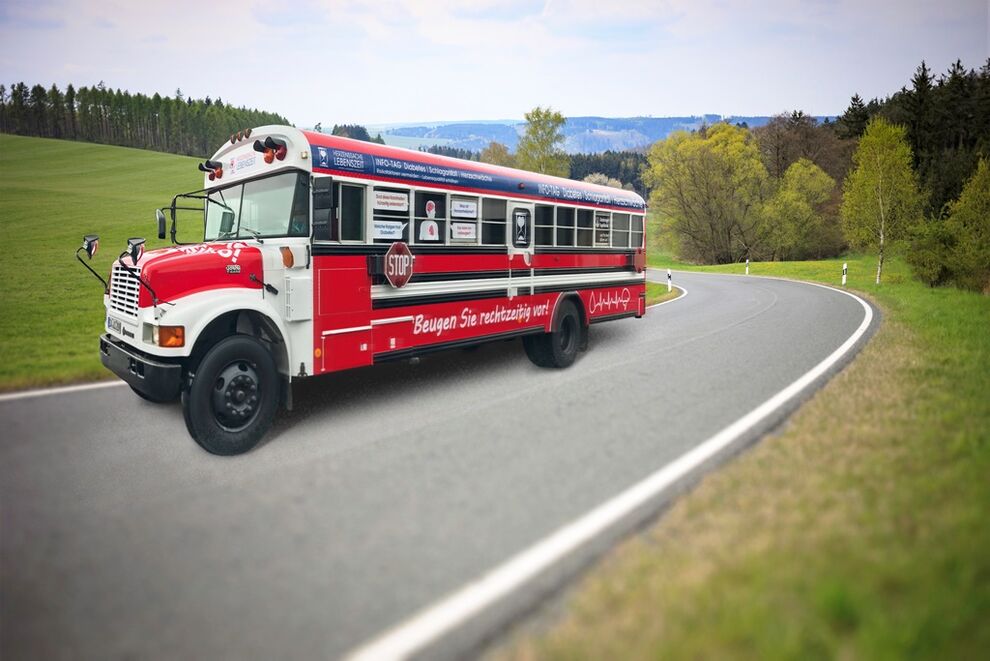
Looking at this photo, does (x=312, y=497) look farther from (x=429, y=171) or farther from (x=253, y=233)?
(x=429, y=171)

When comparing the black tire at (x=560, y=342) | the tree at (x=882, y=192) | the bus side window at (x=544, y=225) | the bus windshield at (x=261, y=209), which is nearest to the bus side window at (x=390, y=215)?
the bus windshield at (x=261, y=209)

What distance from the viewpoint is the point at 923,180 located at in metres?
46.1

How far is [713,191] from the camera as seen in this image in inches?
1868

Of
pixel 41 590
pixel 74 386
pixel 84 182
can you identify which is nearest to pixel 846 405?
pixel 41 590

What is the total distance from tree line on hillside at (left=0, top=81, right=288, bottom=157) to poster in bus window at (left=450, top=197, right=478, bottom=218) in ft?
315

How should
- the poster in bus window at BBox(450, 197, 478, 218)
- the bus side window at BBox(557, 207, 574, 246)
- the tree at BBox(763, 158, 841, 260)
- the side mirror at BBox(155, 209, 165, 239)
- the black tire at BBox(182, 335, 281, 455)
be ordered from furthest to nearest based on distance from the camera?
the tree at BBox(763, 158, 841, 260), the bus side window at BBox(557, 207, 574, 246), the poster in bus window at BBox(450, 197, 478, 218), the side mirror at BBox(155, 209, 165, 239), the black tire at BBox(182, 335, 281, 455)

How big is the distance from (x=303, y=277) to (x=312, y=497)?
89.2 inches

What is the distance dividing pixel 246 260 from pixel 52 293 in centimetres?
1325

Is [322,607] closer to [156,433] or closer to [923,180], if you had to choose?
[156,433]

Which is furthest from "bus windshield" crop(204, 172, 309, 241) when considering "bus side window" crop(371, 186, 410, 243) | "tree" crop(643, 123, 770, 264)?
"tree" crop(643, 123, 770, 264)

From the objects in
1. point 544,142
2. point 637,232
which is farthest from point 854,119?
point 637,232

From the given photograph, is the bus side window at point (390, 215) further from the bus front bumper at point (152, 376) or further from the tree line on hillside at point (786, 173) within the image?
the tree line on hillside at point (786, 173)

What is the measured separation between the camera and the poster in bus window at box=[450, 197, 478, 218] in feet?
23.7

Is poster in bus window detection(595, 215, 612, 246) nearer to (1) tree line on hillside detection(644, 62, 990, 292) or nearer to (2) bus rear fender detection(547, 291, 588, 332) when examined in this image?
(2) bus rear fender detection(547, 291, 588, 332)
